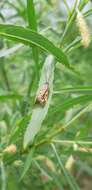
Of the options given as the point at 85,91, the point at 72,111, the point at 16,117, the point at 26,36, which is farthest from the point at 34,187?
the point at 26,36

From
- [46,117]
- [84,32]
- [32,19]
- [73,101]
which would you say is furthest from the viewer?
[46,117]

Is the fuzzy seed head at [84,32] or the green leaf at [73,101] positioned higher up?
the fuzzy seed head at [84,32]

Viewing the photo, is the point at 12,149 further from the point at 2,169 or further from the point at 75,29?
the point at 75,29

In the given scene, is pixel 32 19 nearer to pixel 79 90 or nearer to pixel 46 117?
pixel 79 90

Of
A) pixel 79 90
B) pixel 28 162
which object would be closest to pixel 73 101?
pixel 79 90

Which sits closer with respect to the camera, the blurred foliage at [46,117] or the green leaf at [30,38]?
the green leaf at [30,38]

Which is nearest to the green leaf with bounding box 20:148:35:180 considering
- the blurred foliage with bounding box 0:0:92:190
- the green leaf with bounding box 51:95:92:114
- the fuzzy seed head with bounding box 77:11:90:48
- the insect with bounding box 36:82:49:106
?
the blurred foliage with bounding box 0:0:92:190

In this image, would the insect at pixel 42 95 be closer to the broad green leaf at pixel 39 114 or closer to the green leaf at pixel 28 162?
the broad green leaf at pixel 39 114

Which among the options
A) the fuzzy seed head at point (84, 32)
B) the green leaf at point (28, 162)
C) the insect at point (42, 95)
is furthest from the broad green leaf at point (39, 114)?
the green leaf at point (28, 162)
